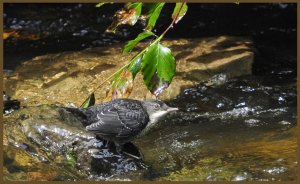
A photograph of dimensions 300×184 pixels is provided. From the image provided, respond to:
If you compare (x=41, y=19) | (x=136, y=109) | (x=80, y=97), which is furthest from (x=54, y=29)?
(x=136, y=109)

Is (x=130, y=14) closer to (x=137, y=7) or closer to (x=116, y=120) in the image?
(x=137, y=7)

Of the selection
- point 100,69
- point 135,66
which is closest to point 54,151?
point 135,66

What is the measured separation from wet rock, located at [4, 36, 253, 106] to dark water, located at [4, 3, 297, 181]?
9.3 inches

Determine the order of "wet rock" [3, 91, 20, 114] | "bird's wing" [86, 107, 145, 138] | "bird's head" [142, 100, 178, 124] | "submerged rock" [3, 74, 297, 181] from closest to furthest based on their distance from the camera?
"submerged rock" [3, 74, 297, 181] < "bird's wing" [86, 107, 145, 138] < "bird's head" [142, 100, 178, 124] < "wet rock" [3, 91, 20, 114]

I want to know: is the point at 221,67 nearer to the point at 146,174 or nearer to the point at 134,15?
the point at 146,174

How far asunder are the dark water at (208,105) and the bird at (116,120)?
0.25 metres

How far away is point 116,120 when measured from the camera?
5066 mm

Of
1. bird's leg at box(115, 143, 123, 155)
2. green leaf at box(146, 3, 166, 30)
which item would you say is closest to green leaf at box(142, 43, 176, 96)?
green leaf at box(146, 3, 166, 30)

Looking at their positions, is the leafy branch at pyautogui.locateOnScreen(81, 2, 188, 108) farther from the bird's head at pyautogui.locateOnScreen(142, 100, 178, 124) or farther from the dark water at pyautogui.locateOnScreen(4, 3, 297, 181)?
the bird's head at pyautogui.locateOnScreen(142, 100, 178, 124)

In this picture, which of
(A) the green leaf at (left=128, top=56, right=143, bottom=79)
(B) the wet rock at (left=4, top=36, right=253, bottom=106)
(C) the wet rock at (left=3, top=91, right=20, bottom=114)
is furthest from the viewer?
(B) the wet rock at (left=4, top=36, right=253, bottom=106)

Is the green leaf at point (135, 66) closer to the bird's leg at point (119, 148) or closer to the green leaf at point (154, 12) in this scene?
the green leaf at point (154, 12)

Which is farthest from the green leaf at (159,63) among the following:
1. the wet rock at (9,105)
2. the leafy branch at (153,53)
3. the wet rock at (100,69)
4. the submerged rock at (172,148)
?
the wet rock at (9,105)

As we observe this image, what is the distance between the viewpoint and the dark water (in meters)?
4.95

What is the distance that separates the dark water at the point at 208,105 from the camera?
4.95 metres
